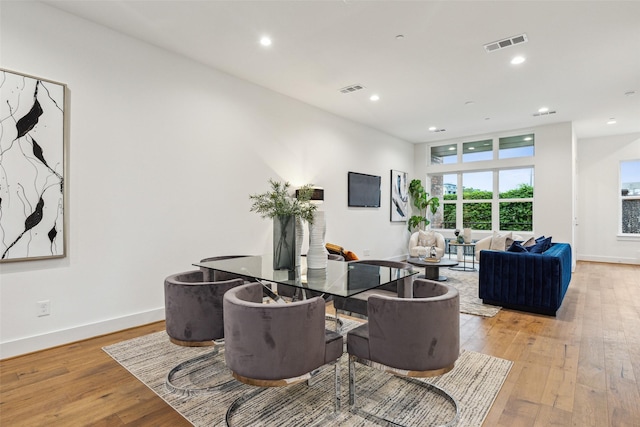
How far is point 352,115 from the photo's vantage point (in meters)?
6.19

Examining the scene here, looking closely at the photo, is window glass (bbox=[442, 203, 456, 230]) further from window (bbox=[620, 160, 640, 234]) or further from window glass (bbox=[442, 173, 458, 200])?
Answer: window (bbox=[620, 160, 640, 234])

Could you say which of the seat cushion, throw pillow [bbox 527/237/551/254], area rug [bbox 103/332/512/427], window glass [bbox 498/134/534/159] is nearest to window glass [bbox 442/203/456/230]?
window glass [bbox 498/134/534/159]

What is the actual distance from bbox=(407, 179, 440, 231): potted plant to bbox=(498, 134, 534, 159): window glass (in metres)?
1.79

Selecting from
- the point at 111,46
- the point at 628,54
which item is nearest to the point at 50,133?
the point at 111,46

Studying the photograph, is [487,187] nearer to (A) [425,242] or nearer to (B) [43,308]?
(A) [425,242]

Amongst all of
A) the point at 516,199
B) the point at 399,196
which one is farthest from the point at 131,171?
the point at 516,199

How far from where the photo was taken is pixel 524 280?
3.94 m

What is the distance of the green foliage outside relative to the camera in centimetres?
733

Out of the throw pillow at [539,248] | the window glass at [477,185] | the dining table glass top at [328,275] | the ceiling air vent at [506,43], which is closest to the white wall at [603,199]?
the window glass at [477,185]

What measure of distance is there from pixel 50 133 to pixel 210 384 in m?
2.53

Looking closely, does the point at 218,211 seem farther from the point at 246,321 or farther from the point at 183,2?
the point at 246,321

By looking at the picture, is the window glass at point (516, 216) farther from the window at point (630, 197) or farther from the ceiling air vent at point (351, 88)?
the ceiling air vent at point (351, 88)

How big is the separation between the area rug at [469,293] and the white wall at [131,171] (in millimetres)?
2775

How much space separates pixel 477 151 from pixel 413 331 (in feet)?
24.0
